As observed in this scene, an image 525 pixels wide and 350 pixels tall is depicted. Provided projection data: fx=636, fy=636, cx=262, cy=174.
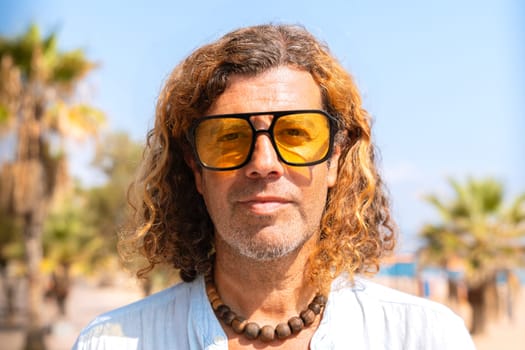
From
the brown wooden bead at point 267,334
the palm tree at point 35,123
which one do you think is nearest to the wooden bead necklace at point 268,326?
the brown wooden bead at point 267,334

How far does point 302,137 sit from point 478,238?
17.1 meters

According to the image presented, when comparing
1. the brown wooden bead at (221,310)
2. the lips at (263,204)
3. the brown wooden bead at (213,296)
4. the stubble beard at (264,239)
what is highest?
the lips at (263,204)

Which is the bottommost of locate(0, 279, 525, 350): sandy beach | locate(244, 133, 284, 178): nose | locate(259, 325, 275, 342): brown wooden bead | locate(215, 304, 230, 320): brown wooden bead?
locate(0, 279, 525, 350): sandy beach

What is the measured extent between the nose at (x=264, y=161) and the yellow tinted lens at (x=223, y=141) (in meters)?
0.03

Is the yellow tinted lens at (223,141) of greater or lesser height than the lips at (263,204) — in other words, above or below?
above

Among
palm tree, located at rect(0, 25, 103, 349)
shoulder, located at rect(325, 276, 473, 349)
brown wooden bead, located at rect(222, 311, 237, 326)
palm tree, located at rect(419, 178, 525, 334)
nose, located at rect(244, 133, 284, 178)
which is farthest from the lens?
palm tree, located at rect(419, 178, 525, 334)

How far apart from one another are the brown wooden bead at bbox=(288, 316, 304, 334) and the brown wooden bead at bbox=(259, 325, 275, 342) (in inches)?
2.5

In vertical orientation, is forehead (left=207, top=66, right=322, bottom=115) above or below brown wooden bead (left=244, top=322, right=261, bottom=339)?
above

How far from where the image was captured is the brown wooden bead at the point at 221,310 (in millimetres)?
2154

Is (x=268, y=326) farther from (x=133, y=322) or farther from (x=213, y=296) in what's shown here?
(x=133, y=322)

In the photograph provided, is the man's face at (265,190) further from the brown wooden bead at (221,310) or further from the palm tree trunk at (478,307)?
the palm tree trunk at (478,307)

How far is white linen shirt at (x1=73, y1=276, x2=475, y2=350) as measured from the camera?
6.41 feet

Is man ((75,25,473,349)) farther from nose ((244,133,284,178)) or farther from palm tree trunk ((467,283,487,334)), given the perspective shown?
palm tree trunk ((467,283,487,334))

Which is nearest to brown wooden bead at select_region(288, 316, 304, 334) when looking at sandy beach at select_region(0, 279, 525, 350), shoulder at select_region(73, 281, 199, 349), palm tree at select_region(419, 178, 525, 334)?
shoulder at select_region(73, 281, 199, 349)
